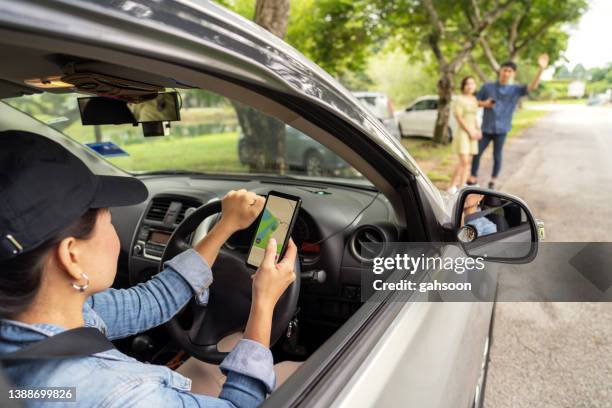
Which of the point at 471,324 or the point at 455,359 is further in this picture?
the point at 471,324

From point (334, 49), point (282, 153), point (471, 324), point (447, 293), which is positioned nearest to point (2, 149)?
point (447, 293)

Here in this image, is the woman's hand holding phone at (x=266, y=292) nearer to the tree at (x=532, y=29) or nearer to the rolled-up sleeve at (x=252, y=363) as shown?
the rolled-up sleeve at (x=252, y=363)

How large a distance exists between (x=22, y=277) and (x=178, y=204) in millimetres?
1807

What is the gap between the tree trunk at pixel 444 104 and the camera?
13125 mm

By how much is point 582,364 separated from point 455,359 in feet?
7.15

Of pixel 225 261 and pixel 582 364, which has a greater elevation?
pixel 225 261

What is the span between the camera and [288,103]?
1.17 metres

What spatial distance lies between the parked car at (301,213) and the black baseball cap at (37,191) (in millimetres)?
209

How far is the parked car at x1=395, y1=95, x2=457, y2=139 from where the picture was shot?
51.3 ft

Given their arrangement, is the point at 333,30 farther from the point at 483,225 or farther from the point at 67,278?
the point at 67,278

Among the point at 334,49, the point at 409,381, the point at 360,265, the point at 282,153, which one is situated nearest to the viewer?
the point at 409,381

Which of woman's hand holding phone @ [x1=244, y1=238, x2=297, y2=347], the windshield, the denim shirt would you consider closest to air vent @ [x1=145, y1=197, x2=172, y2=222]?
the denim shirt

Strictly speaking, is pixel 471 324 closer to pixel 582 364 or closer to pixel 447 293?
pixel 447 293

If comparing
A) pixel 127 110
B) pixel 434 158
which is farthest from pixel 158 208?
pixel 434 158
